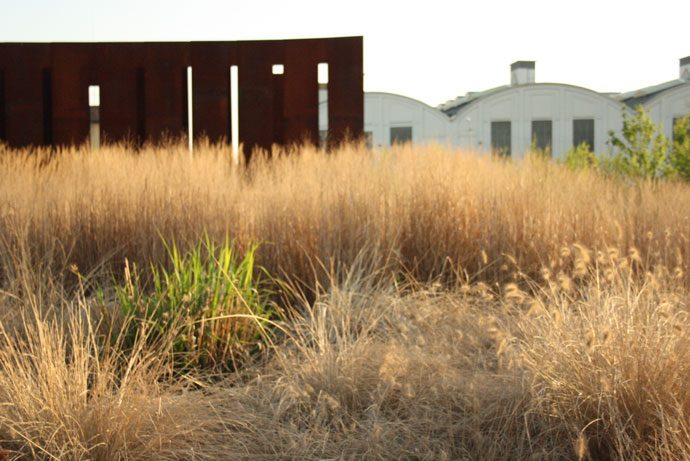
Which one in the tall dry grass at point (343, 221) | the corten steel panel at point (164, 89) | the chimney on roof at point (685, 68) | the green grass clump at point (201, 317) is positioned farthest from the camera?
the chimney on roof at point (685, 68)

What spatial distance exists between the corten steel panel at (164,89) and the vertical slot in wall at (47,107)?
4.89 feet

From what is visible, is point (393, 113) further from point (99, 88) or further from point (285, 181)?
point (285, 181)

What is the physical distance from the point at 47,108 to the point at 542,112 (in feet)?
61.3

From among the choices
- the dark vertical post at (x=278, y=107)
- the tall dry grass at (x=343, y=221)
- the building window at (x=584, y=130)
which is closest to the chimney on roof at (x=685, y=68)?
the building window at (x=584, y=130)

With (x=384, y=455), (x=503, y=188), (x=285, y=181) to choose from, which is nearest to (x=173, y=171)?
(x=285, y=181)

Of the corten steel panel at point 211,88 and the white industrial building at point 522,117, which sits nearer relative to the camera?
the corten steel panel at point 211,88

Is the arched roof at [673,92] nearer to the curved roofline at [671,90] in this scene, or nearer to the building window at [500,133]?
the curved roofline at [671,90]

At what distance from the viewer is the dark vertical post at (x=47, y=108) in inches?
448

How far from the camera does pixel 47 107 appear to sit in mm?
11500

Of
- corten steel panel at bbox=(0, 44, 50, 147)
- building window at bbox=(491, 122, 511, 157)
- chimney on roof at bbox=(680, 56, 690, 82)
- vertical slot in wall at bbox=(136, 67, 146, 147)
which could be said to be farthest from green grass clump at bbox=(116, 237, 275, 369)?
chimney on roof at bbox=(680, 56, 690, 82)

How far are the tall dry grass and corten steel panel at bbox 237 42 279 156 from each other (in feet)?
15.2

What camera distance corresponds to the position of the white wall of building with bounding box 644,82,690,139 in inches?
1040

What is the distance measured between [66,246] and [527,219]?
3.18 metres

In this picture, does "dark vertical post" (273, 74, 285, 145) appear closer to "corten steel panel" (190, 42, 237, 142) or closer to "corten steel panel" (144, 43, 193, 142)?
"corten steel panel" (190, 42, 237, 142)
